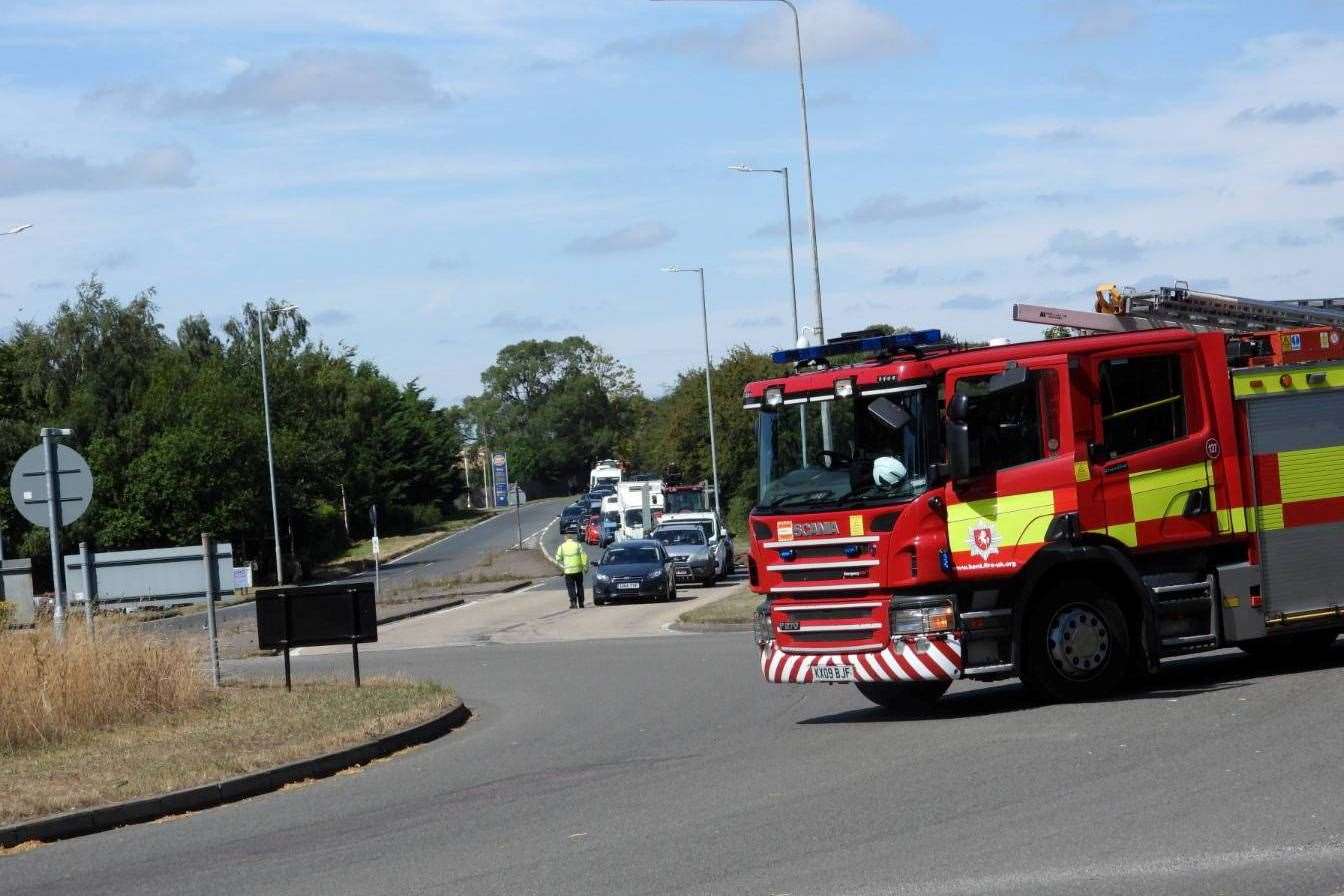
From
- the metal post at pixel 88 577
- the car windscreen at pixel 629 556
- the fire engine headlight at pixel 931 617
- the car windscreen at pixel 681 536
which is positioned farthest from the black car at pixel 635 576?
the fire engine headlight at pixel 931 617

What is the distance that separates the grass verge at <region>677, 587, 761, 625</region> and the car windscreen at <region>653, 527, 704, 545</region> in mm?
10751

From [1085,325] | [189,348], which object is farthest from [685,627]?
[189,348]

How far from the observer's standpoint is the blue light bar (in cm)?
1373

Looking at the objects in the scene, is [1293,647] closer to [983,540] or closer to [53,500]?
[983,540]

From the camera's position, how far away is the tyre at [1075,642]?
1354cm

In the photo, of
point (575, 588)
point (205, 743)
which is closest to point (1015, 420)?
point (205, 743)

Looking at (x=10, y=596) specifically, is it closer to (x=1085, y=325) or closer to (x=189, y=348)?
(x=1085, y=325)

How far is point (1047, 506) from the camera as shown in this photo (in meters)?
13.3

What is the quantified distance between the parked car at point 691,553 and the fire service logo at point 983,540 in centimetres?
3129

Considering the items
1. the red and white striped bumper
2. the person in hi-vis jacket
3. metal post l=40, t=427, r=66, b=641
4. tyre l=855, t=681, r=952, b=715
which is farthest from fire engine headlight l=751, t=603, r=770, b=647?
the person in hi-vis jacket

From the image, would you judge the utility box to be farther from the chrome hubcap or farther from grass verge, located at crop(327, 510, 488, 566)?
grass verge, located at crop(327, 510, 488, 566)

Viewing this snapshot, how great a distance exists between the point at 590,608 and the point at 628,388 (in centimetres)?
14303

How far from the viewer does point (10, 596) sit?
3131 centimetres

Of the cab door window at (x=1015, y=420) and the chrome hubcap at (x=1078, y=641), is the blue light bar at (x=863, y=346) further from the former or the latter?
the chrome hubcap at (x=1078, y=641)
